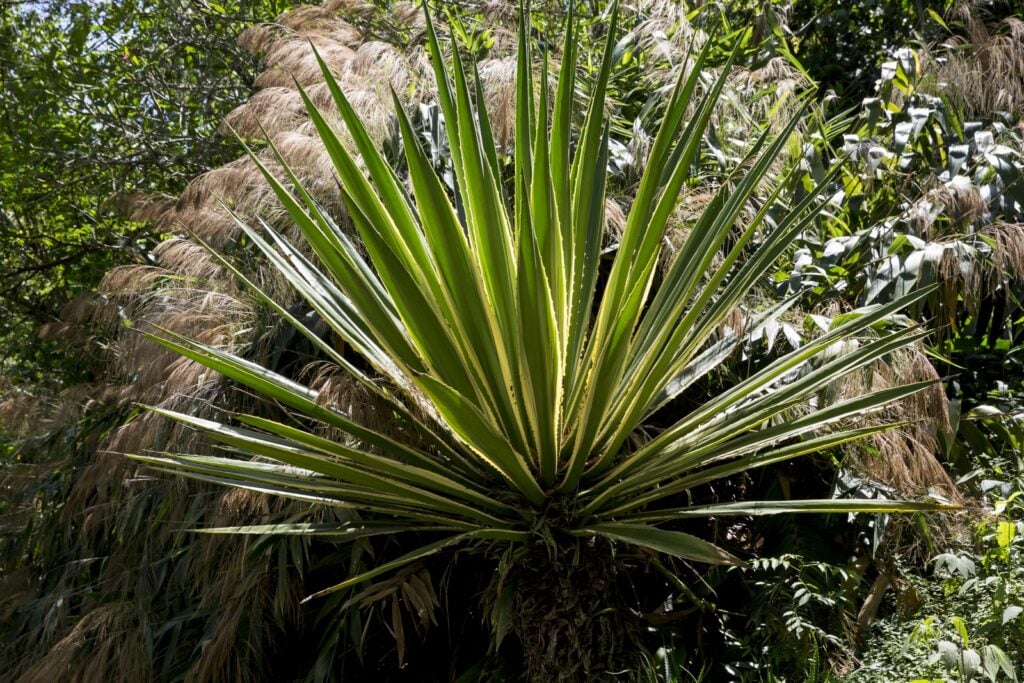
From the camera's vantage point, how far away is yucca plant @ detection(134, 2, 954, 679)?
1.76m

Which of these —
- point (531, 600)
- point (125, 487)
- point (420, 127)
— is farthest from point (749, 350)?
point (125, 487)

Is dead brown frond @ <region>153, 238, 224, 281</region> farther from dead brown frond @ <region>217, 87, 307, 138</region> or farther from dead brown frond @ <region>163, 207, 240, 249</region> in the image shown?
dead brown frond @ <region>217, 87, 307, 138</region>

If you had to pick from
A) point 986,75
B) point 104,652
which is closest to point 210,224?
point 104,652

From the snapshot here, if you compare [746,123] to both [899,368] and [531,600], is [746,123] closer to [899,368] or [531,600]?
[899,368]

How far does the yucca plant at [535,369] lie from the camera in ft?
5.78

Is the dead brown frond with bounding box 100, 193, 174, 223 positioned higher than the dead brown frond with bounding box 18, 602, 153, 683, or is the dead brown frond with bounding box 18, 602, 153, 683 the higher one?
the dead brown frond with bounding box 100, 193, 174, 223

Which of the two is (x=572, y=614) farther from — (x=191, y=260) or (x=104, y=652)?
Result: (x=191, y=260)

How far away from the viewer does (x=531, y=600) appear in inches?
77.6

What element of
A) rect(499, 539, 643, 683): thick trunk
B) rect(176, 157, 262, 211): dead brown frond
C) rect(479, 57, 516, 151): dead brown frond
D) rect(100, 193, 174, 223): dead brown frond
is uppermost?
rect(100, 193, 174, 223): dead brown frond

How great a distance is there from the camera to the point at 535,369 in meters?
1.73

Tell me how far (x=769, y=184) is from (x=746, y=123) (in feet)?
1.25

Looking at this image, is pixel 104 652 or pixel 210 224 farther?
pixel 210 224

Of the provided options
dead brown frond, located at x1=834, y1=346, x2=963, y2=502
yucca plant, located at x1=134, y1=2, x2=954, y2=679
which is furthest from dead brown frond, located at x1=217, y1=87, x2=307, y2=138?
dead brown frond, located at x1=834, y1=346, x2=963, y2=502

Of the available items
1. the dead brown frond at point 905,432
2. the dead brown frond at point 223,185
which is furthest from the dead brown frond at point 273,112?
the dead brown frond at point 905,432
